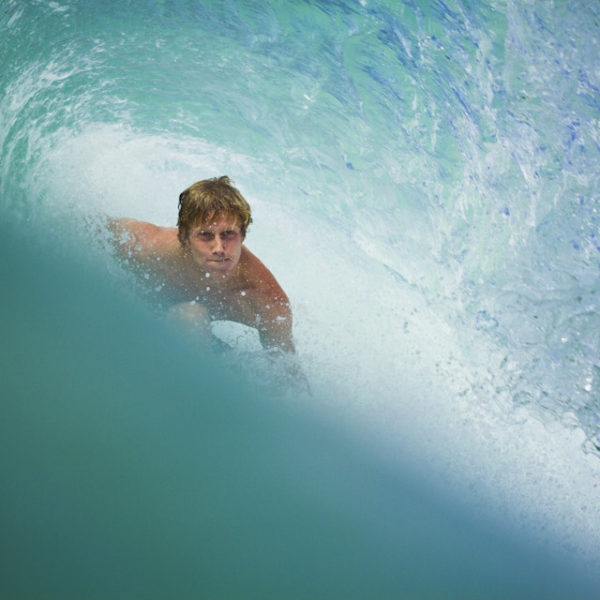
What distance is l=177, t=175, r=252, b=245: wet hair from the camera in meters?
1.52

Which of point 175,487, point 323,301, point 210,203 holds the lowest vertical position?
point 175,487

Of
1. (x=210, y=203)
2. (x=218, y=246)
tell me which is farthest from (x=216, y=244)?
(x=210, y=203)

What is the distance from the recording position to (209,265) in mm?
1621

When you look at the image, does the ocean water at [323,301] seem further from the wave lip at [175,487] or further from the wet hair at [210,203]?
the wet hair at [210,203]

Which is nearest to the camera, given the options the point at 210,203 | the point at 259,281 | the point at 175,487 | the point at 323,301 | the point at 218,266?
the point at 175,487

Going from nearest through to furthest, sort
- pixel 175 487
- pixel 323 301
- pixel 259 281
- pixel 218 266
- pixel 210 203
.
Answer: pixel 175 487
pixel 210 203
pixel 218 266
pixel 259 281
pixel 323 301

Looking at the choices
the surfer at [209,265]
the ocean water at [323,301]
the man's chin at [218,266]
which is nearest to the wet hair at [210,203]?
the surfer at [209,265]

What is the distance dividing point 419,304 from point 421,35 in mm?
1106

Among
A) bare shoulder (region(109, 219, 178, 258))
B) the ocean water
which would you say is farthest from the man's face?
the ocean water

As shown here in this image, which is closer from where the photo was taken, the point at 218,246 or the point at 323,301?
the point at 218,246

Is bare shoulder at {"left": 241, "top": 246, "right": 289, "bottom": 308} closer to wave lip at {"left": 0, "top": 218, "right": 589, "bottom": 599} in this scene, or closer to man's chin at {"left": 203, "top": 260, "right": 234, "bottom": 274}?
man's chin at {"left": 203, "top": 260, "right": 234, "bottom": 274}

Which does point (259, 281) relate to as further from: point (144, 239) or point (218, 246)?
point (144, 239)

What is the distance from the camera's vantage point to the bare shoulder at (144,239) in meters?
1.66

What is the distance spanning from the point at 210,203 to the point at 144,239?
311 millimetres
